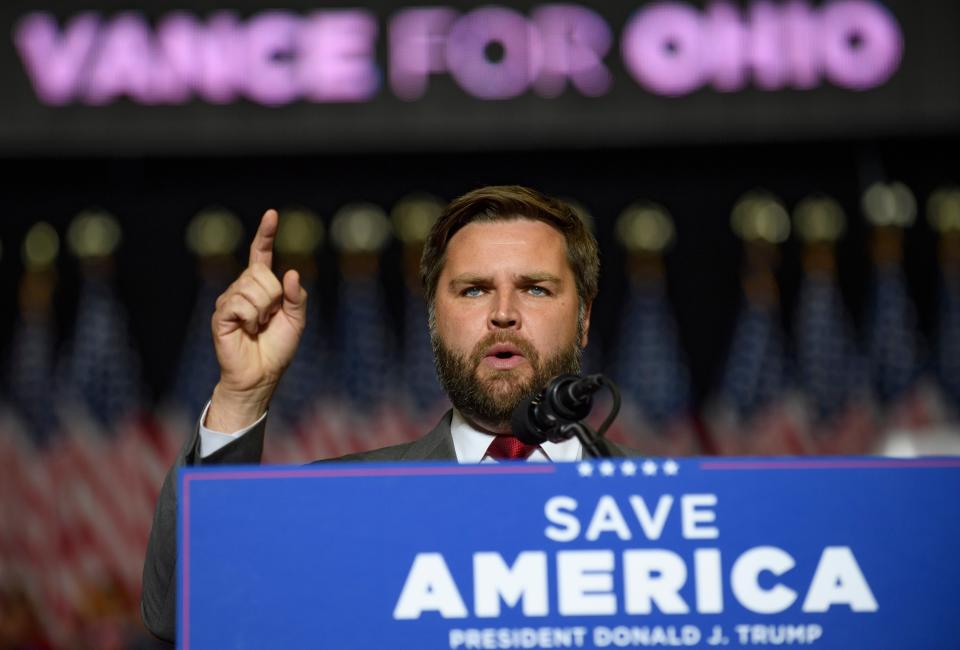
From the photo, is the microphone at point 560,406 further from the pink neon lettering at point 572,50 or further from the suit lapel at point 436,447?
the pink neon lettering at point 572,50

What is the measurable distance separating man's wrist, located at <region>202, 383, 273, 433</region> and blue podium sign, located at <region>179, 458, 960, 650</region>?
38 cm

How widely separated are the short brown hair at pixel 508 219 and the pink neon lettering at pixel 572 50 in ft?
7.63

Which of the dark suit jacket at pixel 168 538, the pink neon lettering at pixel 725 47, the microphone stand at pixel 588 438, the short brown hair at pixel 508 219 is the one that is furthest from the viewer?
the pink neon lettering at pixel 725 47

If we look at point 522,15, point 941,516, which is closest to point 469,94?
point 522,15

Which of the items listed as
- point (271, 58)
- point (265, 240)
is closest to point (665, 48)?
point (271, 58)

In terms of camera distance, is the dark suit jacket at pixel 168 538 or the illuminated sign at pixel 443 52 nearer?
the dark suit jacket at pixel 168 538

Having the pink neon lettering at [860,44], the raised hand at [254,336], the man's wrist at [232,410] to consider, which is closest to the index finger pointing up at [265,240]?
the raised hand at [254,336]

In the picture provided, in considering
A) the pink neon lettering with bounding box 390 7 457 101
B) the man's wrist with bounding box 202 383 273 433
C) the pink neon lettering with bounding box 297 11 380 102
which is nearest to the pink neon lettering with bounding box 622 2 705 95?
the pink neon lettering with bounding box 390 7 457 101

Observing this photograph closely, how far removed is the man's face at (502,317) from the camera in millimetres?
1604

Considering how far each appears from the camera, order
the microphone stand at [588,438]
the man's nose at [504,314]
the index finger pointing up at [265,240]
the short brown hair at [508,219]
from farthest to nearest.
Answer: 1. the short brown hair at [508,219]
2. the man's nose at [504,314]
3. the index finger pointing up at [265,240]
4. the microphone stand at [588,438]

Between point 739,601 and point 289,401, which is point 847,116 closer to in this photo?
point 289,401

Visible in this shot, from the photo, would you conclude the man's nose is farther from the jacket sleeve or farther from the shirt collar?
the jacket sleeve

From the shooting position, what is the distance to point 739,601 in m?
1.06

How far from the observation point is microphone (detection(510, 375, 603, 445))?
1.20 meters
